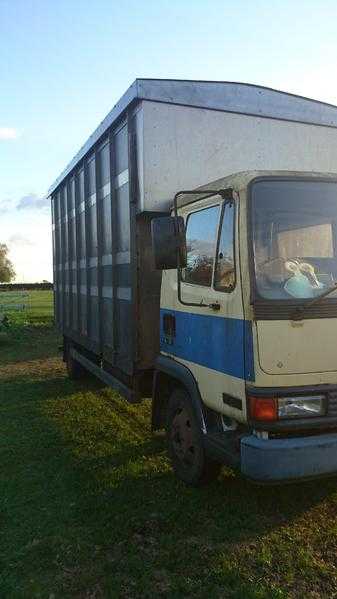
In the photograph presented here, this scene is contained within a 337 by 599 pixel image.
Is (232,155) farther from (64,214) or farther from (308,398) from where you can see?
(64,214)

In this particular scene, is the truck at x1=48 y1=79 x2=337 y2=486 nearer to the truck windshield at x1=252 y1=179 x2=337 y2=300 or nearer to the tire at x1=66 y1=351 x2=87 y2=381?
the truck windshield at x1=252 y1=179 x2=337 y2=300

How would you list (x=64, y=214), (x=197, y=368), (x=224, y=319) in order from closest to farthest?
(x=224, y=319), (x=197, y=368), (x=64, y=214)

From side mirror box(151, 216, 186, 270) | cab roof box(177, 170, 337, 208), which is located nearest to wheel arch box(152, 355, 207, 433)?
side mirror box(151, 216, 186, 270)

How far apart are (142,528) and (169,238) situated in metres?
2.10

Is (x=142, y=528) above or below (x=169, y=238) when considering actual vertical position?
below

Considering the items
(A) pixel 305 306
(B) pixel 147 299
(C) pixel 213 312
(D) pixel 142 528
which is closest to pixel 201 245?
(C) pixel 213 312

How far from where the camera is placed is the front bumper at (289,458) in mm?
3332

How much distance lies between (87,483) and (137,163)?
114 inches

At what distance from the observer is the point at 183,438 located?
4566 millimetres

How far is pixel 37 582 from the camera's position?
10.8 feet

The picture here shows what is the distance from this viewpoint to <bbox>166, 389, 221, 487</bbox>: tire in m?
4.29

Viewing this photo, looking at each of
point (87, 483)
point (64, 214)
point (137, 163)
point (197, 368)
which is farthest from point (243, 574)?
point (64, 214)

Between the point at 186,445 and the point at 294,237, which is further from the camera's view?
the point at 186,445

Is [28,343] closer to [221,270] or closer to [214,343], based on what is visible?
[214,343]
